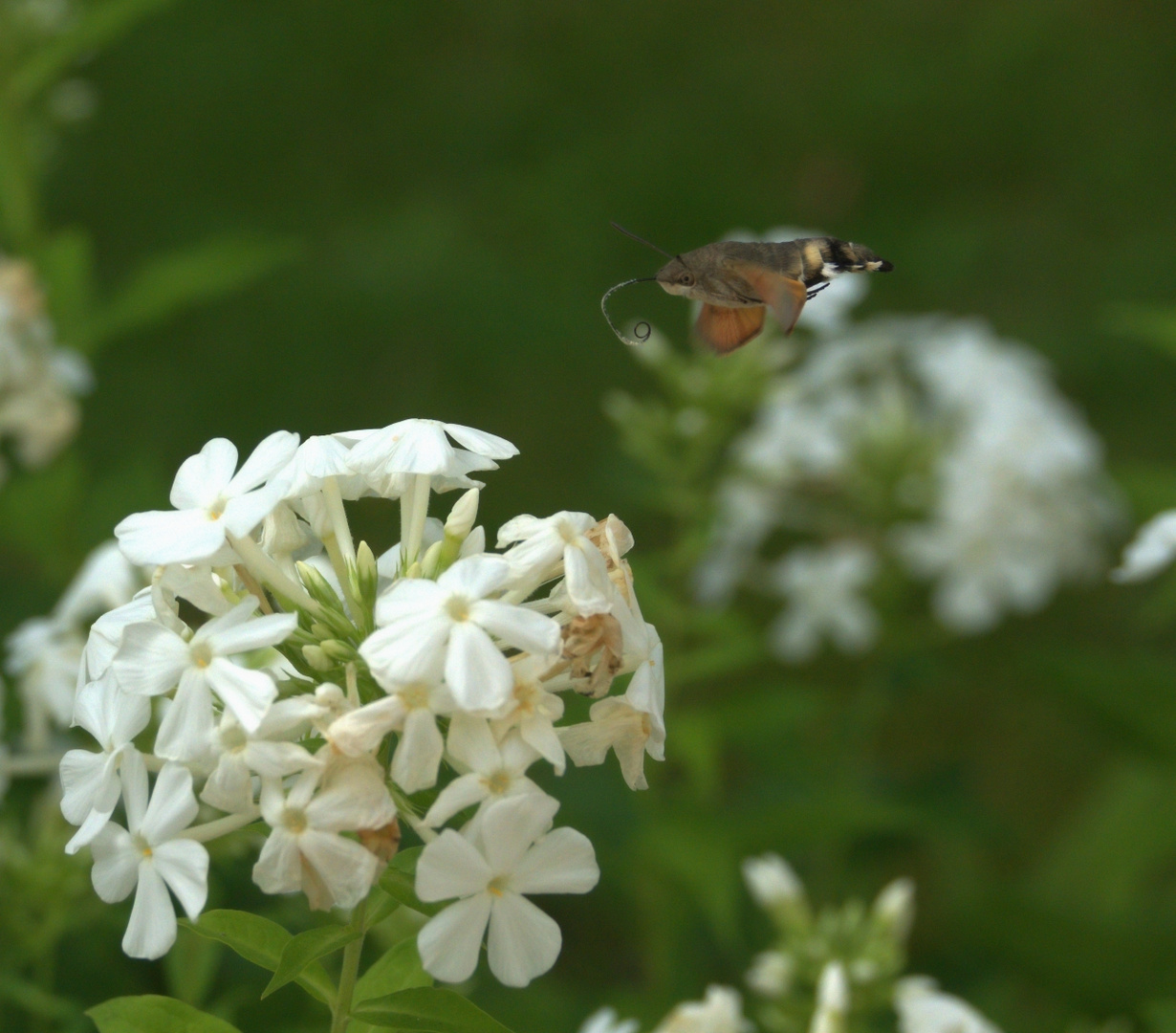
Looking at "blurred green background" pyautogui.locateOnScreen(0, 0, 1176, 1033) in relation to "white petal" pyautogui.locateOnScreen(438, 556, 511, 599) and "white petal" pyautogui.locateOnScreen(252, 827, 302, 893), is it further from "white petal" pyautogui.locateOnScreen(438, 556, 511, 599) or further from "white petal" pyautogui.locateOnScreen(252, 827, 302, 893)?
"white petal" pyautogui.locateOnScreen(438, 556, 511, 599)

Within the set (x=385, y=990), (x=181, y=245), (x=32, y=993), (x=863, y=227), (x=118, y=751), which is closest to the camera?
(x=118, y=751)

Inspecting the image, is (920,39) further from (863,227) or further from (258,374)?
(258,374)

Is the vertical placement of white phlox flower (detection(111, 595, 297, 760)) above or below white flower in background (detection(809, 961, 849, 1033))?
above

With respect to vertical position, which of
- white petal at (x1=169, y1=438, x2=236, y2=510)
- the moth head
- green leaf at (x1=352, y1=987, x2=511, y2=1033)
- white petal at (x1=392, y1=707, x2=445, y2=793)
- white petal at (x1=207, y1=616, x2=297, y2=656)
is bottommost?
green leaf at (x1=352, y1=987, x2=511, y2=1033)

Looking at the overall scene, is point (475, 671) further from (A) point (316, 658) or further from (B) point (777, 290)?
(B) point (777, 290)

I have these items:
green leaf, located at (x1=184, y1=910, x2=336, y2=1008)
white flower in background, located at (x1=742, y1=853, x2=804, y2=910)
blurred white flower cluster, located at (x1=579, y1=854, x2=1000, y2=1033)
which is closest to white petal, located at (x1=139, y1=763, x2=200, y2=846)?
green leaf, located at (x1=184, y1=910, x2=336, y2=1008)

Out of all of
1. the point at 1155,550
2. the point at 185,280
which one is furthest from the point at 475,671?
the point at 185,280

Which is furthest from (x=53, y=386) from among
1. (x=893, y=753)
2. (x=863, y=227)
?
(x=863, y=227)
